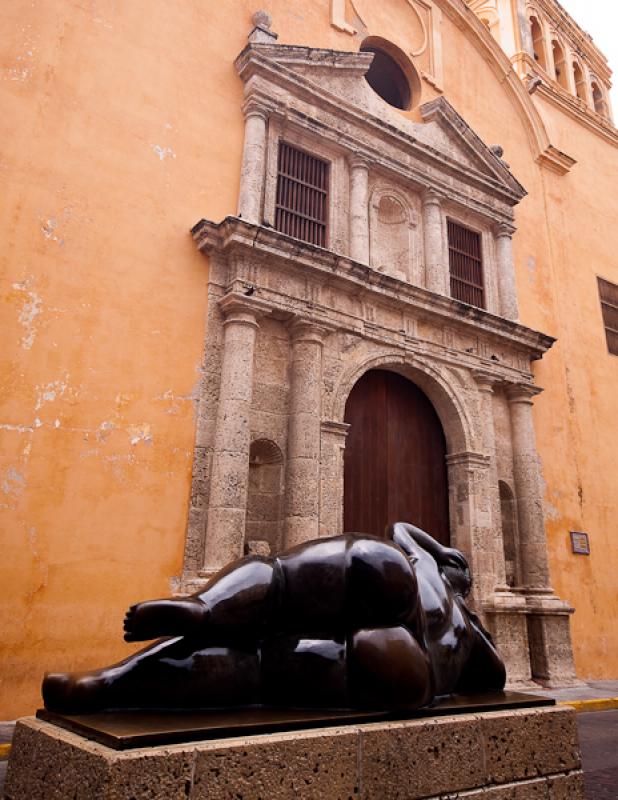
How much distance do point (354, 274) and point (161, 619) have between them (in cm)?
562

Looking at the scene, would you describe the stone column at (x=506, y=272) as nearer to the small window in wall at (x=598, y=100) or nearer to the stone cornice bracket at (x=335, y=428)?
the stone cornice bracket at (x=335, y=428)

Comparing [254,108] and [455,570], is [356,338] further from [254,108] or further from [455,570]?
[455,570]

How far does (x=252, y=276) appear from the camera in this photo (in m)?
6.50

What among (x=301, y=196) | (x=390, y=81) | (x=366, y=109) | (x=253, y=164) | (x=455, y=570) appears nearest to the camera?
(x=455, y=570)

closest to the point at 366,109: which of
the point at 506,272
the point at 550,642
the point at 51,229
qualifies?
the point at 506,272

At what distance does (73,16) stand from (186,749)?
698 centimetres

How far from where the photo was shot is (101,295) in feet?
19.1

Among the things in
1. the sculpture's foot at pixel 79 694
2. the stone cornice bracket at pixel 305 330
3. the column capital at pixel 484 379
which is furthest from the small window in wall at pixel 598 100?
the sculpture's foot at pixel 79 694

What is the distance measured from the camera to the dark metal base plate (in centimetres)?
174

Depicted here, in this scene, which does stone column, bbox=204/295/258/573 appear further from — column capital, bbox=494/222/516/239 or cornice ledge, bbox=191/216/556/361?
column capital, bbox=494/222/516/239

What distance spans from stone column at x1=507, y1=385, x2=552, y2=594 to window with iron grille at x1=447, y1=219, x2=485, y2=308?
4.79ft

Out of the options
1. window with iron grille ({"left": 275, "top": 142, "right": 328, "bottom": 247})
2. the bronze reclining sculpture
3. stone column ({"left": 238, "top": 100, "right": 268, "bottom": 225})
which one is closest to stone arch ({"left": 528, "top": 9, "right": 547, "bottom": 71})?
window with iron grille ({"left": 275, "top": 142, "right": 328, "bottom": 247})

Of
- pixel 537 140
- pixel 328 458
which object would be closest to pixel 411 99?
pixel 537 140

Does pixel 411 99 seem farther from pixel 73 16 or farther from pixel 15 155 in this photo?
pixel 15 155
